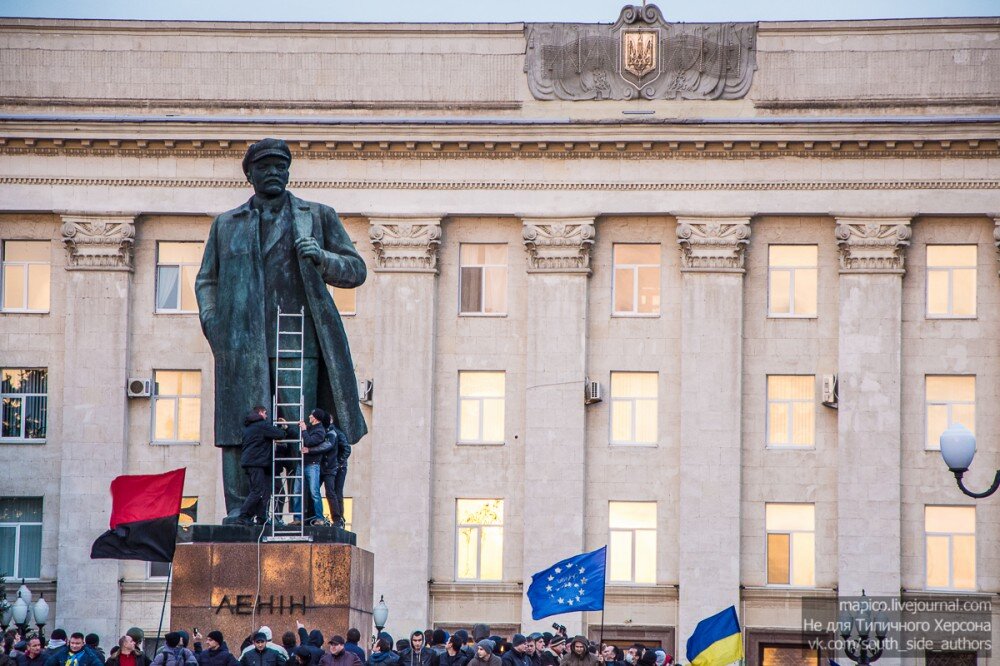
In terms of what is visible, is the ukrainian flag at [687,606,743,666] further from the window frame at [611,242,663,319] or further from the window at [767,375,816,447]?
the window frame at [611,242,663,319]

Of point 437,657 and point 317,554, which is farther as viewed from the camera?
point 437,657

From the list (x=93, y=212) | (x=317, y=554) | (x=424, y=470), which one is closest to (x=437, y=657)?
(x=317, y=554)

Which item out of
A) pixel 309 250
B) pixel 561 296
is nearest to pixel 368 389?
pixel 561 296

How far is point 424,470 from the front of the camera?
4612 centimetres

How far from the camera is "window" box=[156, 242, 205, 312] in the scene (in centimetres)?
4734

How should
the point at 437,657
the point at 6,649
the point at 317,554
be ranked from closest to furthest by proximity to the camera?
the point at 317,554 < the point at 437,657 < the point at 6,649

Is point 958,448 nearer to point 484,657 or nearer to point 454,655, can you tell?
point 484,657

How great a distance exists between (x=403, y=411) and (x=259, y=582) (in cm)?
2969

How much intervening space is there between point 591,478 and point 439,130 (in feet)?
27.1

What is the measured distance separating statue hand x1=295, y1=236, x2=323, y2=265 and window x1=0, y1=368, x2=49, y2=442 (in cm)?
3115

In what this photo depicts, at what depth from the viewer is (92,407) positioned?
46625 millimetres

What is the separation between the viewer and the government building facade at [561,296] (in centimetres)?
4588

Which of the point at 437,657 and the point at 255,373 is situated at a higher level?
the point at 255,373

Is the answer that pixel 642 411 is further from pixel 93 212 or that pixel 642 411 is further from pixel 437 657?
pixel 437 657
